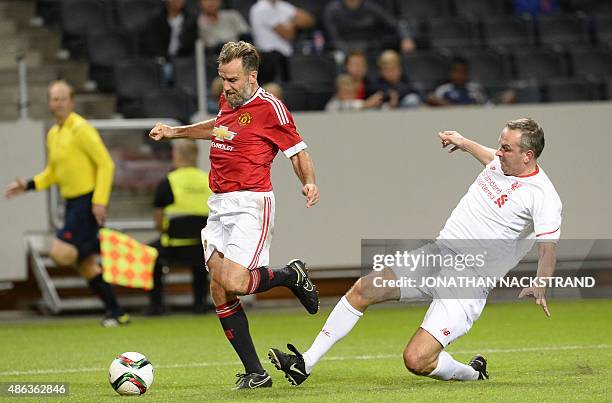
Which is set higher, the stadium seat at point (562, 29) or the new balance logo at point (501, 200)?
the stadium seat at point (562, 29)

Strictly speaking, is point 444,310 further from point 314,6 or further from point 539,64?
point 314,6

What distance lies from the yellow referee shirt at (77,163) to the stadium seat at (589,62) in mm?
7035

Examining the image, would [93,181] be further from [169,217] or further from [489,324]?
[489,324]

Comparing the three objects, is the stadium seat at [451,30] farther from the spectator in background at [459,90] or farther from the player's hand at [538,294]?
the player's hand at [538,294]

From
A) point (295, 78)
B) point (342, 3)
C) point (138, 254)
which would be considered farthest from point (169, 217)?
point (342, 3)

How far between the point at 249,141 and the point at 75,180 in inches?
197

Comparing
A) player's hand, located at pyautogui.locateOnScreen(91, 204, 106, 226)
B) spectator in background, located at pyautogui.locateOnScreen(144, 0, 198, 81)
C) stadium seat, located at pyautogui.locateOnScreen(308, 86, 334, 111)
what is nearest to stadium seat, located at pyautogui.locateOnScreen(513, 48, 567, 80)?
stadium seat, located at pyautogui.locateOnScreen(308, 86, 334, 111)

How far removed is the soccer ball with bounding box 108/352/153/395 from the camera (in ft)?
23.3

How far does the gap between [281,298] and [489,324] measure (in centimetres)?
346

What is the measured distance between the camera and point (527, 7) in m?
17.4

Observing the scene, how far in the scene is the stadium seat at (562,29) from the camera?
16.9 meters

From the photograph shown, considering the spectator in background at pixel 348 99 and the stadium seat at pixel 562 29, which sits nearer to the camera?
the spectator in background at pixel 348 99

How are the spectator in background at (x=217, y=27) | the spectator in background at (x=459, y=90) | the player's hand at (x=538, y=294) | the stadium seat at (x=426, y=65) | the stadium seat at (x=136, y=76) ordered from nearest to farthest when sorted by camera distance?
1. the player's hand at (x=538, y=294)
2. the spectator in background at (x=459, y=90)
3. the stadium seat at (x=136, y=76)
4. the spectator in background at (x=217, y=27)
5. the stadium seat at (x=426, y=65)

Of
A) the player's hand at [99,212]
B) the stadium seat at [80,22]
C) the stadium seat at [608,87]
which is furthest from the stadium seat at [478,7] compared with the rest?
the player's hand at [99,212]
